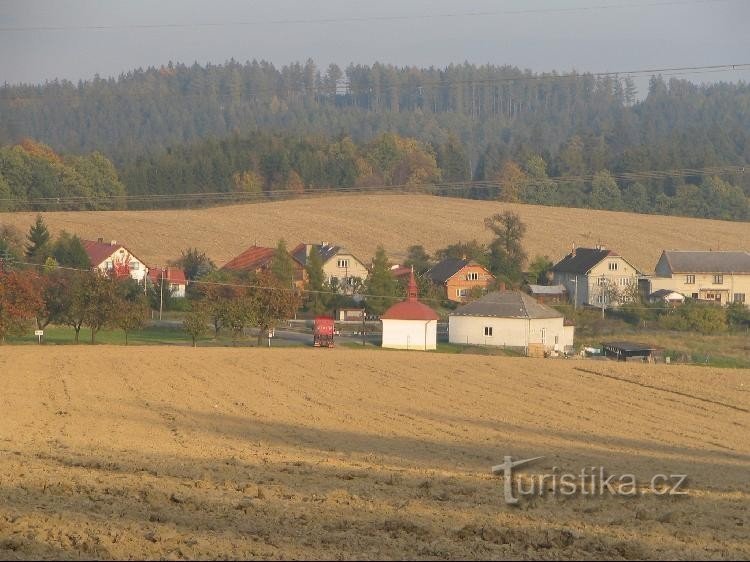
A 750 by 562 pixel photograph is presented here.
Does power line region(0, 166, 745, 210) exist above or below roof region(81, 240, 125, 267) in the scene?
above

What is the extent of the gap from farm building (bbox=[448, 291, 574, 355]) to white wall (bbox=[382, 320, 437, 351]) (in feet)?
8.83

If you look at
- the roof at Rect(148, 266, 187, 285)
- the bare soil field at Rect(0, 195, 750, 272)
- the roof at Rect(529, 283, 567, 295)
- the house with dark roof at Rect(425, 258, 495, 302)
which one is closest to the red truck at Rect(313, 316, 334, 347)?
the roof at Rect(148, 266, 187, 285)

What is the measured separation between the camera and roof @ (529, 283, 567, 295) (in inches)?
2354

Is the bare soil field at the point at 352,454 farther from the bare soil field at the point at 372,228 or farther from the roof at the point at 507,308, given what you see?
the bare soil field at the point at 372,228

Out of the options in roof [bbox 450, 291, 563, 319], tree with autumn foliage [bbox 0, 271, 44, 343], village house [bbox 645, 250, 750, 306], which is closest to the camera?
tree with autumn foliage [bbox 0, 271, 44, 343]

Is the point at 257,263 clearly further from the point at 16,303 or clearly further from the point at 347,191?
the point at 347,191

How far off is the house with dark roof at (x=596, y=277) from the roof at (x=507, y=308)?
444 inches

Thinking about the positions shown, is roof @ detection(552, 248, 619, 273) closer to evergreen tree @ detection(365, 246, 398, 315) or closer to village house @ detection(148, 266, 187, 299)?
evergreen tree @ detection(365, 246, 398, 315)

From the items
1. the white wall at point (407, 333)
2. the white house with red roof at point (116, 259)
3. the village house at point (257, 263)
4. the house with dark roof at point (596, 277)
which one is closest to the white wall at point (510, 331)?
the white wall at point (407, 333)

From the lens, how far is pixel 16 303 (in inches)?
1594

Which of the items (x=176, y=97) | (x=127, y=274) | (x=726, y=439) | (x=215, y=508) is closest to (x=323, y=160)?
(x=127, y=274)

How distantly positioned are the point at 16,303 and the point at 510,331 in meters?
19.0

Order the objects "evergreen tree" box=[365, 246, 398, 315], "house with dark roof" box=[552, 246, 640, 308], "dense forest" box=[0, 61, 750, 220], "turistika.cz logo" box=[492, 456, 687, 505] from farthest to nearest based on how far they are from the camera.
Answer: "dense forest" box=[0, 61, 750, 220] → "house with dark roof" box=[552, 246, 640, 308] → "evergreen tree" box=[365, 246, 398, 315] → "turistika.cz logo" box=[492, 456, 687, 505]

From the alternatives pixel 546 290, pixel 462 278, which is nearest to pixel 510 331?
pixel 462 278
